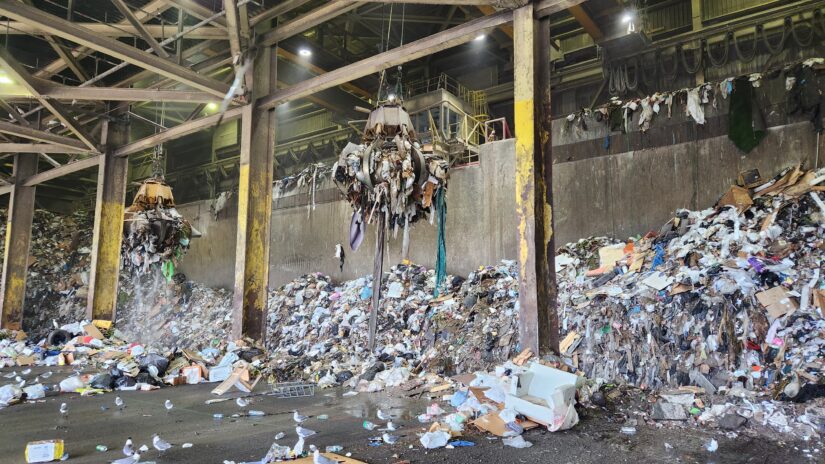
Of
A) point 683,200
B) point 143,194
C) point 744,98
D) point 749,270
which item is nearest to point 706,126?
point 744,98

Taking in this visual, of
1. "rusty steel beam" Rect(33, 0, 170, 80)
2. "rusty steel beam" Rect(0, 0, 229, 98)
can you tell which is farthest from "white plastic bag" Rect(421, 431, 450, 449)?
"rusty steel beam" Rect(33, 0, 170, 80)

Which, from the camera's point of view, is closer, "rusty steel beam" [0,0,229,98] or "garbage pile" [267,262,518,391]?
"rusty steel beam" [0,0,229,98]

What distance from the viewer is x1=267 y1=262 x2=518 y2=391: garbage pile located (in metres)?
5.67

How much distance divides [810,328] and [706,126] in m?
4.63

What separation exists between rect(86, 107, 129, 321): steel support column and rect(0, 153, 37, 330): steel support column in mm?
2979

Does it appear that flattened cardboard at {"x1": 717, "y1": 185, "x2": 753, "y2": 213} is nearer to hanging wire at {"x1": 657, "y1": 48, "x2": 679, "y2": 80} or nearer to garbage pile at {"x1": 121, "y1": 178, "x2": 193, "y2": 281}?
hanging wire at {"x1": 657, "y1": 48, "x2": 679, "y2": 80}

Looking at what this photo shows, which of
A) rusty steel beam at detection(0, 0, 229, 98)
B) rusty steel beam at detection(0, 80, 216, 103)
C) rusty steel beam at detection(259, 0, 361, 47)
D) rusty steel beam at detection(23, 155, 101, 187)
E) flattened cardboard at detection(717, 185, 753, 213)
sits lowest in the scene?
flattened cardboard at detection(717, 185, 753, 213)

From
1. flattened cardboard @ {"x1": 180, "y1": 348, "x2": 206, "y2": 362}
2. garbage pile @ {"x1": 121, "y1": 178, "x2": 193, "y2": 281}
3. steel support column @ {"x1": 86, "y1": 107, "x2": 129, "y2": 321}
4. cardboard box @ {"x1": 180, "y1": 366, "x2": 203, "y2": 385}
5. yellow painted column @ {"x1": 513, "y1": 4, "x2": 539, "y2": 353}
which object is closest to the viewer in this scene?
yellow painted column @ {"x1": 513, "y1": 4, "x2": 539, "y2": 353}

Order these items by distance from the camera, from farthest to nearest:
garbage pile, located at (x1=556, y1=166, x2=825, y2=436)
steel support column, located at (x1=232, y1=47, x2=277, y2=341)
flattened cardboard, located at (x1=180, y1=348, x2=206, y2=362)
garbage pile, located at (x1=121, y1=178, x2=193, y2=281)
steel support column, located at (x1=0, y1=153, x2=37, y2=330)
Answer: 1. steel support column, located at (x1=0, y1=153, x2=37, y2=330)
2. garbage pile, located at (x1=121, y1=178, x2=193, y2=281)
3. steel support column, located at (x1=232, y1=47, x2=277, y2=341)
4. flattened cardboard, located at (x1=180, y1=348, x2=206, y2=362)
5. garbage pile, located at (x1=556, y1=166, x2=825, y2=436)

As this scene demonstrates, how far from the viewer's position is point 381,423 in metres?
3.46

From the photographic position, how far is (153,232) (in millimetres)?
6938

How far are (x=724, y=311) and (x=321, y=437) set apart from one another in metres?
4.16

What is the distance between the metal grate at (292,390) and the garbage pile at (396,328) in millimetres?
236

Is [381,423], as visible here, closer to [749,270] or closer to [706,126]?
[749,270]
